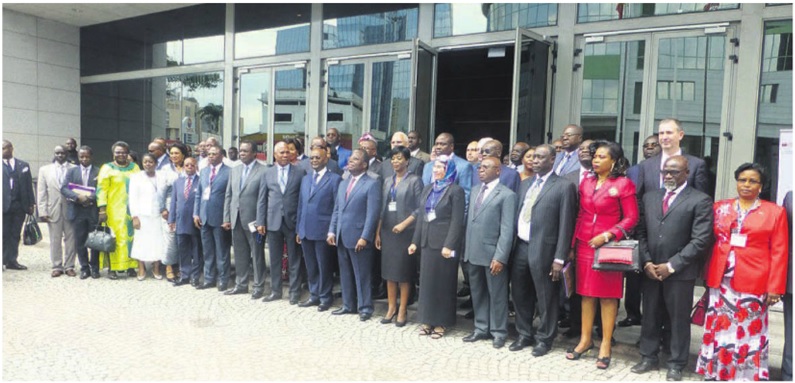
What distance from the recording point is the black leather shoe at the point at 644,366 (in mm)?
4412

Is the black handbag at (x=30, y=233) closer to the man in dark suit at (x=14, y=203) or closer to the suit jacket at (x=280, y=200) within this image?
the man in dark suit at (x=14, y=203)

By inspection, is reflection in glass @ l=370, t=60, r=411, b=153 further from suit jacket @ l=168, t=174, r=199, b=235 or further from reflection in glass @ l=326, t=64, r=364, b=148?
suit jacket @ l=168, t=174, r=199, b=235

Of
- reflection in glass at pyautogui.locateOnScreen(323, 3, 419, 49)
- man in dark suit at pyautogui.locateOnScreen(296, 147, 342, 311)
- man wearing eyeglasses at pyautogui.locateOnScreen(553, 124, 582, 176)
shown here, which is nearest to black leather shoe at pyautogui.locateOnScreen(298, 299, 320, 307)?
man in dark suit at pyautogui.locateOnScreen(296, 147, 342, 311)

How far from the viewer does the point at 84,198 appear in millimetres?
7617

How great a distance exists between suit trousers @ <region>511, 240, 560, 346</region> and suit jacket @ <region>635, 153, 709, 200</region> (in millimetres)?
1065

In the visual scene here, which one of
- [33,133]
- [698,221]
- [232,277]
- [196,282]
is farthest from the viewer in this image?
[33,133]

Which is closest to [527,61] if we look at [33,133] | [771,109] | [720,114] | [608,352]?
[720,114]

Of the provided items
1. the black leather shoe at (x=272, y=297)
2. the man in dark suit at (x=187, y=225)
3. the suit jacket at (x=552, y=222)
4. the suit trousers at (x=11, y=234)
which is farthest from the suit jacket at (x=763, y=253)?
the suit trousers at (x=11, y=234)

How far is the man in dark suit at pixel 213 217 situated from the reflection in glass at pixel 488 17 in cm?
429

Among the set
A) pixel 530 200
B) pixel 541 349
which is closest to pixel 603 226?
pixel 530 200

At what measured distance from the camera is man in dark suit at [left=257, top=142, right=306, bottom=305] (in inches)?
253

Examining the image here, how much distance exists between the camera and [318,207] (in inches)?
243

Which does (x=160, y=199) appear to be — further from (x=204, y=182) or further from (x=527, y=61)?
(x=527, y=61)

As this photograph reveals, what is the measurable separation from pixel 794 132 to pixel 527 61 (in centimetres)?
395
